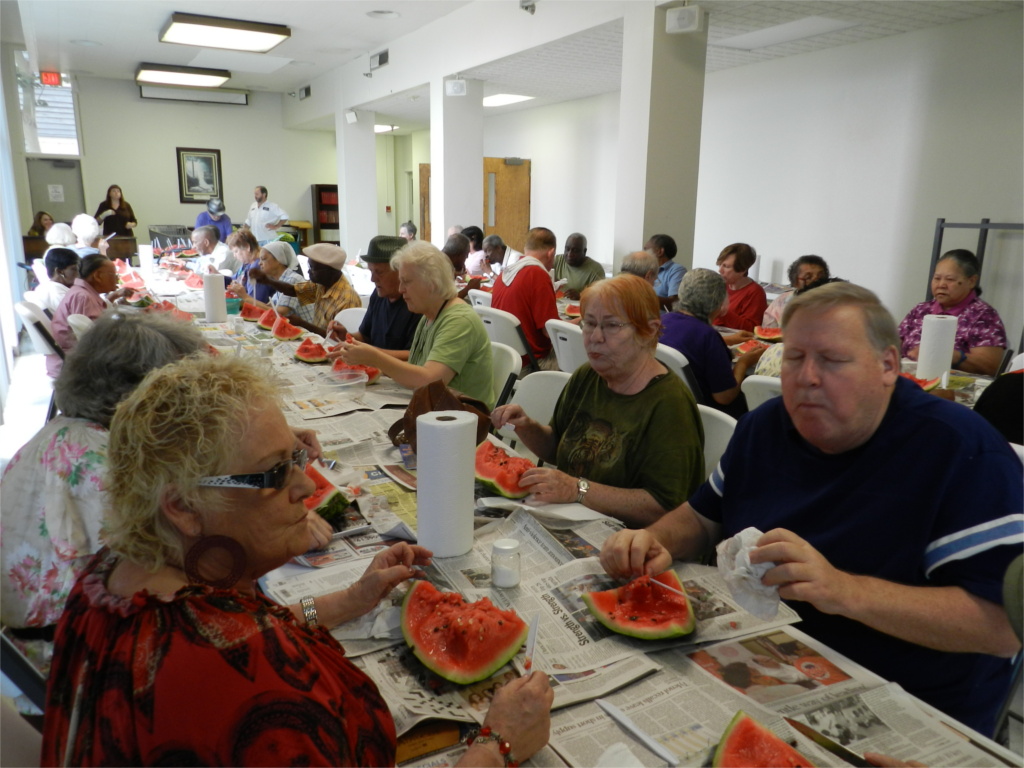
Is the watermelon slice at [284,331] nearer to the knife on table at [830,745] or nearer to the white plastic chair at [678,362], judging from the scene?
the white plastic chair at [678,362]

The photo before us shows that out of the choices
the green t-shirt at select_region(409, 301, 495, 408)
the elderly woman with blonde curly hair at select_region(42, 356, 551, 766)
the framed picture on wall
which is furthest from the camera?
the framed picture on wall

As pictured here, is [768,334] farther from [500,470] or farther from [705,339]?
[500,470]

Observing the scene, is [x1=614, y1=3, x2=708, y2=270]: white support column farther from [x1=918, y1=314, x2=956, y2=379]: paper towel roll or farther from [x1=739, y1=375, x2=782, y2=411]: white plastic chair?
[x1=739, y1=375, x2=782, y2=411]: white plastic chair

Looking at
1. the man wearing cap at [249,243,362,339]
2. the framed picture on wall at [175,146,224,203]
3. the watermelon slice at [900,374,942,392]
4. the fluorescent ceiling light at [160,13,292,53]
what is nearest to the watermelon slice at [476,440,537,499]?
the watermelon slice at [900,374,942,392]

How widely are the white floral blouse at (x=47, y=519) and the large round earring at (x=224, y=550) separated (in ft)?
2.41

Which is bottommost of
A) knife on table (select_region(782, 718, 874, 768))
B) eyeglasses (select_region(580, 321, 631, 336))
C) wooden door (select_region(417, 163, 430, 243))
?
knife on table (select_region(782, 718, 874, 768))

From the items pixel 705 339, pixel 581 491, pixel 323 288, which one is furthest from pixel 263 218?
pixel 581 491

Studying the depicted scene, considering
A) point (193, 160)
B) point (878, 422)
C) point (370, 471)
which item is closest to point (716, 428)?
point (878, 422)

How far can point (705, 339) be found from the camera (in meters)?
3.50

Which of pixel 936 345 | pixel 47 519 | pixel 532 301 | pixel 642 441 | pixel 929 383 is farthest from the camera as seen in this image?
pixel 532 301

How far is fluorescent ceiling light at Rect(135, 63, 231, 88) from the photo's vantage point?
1182 cm

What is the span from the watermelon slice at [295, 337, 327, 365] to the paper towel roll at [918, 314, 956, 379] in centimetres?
310

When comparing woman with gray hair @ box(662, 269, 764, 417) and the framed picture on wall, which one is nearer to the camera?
woman with gray hair @ box(662, 269, 764, 417)

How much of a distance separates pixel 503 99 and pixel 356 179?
3133 millimetres
